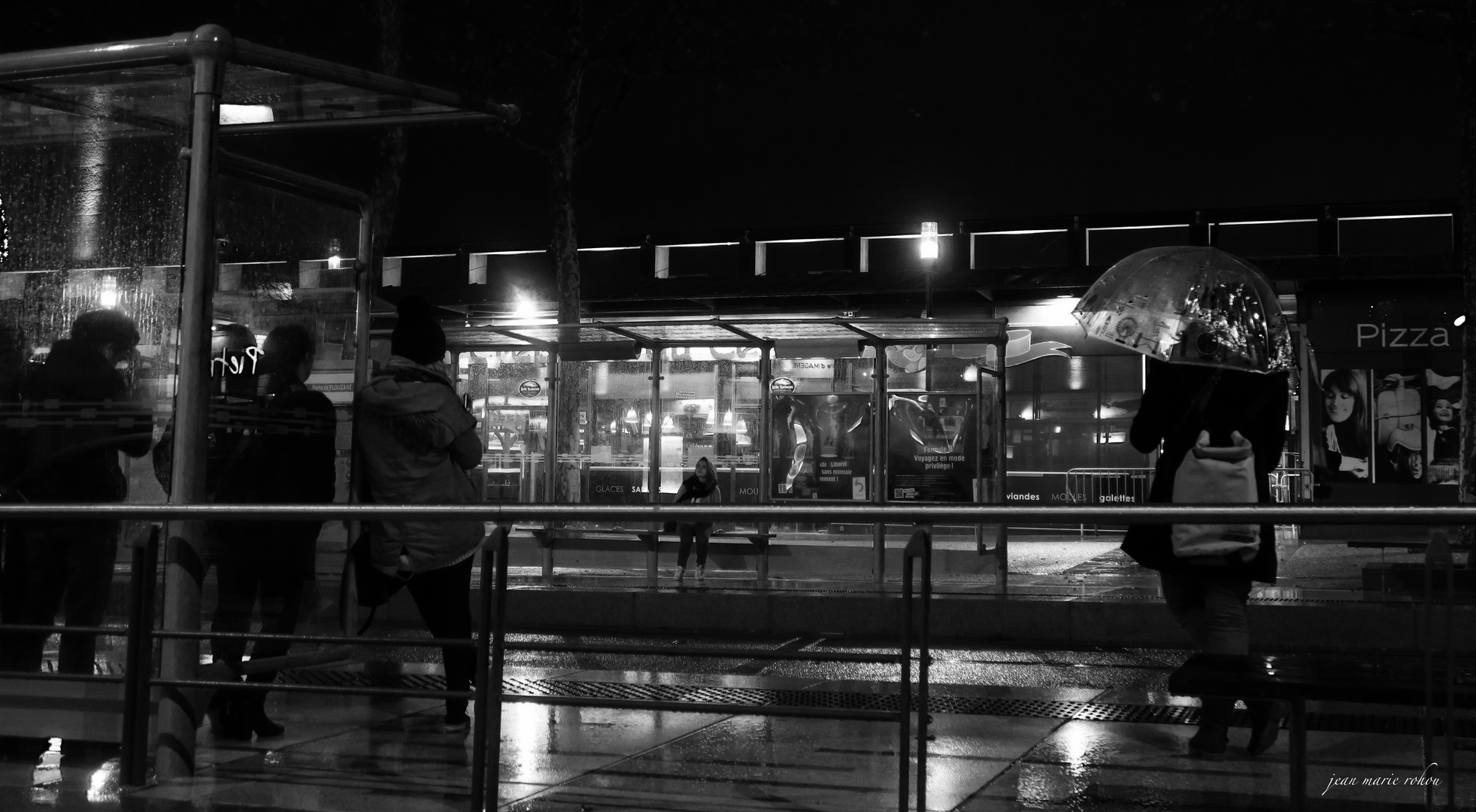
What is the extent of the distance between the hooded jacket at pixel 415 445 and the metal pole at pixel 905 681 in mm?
2324

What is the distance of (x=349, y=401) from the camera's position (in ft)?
22.2

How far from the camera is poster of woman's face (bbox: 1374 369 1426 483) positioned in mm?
28234

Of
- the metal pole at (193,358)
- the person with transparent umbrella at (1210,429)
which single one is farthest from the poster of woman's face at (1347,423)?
the metal pole at (193,358)

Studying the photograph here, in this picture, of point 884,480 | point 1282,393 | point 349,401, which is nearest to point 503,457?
point 884,480

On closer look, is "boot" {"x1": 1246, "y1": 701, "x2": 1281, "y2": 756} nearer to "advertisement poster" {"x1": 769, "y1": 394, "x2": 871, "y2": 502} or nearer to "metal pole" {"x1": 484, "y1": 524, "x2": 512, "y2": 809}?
"metal pole" {"x1": 484, "y1": 524, "x2": 512, "y2": 809}

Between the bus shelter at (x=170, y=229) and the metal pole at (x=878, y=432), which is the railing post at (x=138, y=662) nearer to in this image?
the bus shelter at (x=170, y=229)

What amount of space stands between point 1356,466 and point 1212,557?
83.7 feet

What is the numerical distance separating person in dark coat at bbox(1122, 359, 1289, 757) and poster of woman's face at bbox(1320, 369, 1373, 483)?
80.3 ft

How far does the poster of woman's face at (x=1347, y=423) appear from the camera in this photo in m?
28.6

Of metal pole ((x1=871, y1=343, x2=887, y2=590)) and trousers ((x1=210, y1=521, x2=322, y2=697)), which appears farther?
metal pole ((x1=871, y1=343, x2=887, y2=590))

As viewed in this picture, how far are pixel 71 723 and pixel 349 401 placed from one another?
1980 millimetres

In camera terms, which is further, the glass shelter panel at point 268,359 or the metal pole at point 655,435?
the metal pole at point 655,435

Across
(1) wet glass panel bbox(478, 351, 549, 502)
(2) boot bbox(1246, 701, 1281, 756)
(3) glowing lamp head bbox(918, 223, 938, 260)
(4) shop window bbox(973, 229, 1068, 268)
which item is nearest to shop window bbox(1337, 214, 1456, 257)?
(4) shop window bbox(973, 229, 1068, 268)

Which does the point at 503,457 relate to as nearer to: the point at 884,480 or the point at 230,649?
the point at 884,480
